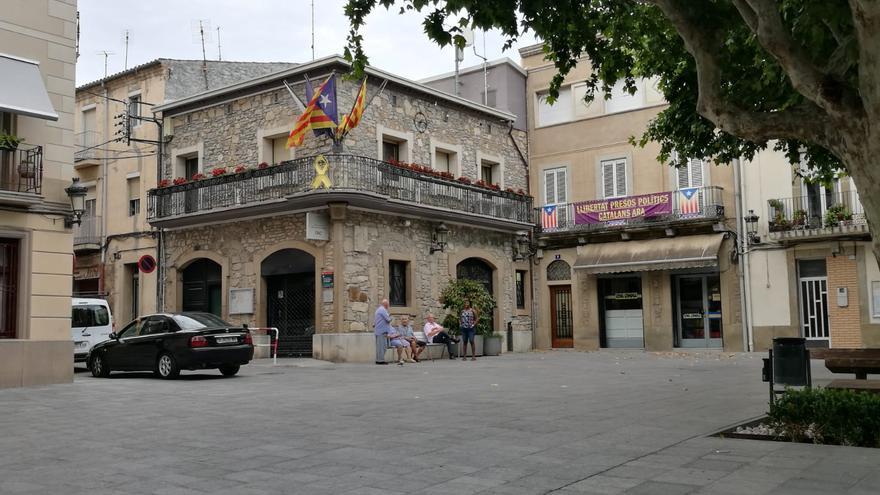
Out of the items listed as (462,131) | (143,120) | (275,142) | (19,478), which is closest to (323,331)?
(275,142)

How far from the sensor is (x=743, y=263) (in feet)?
82.9

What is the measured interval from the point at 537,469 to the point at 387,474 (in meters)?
1.17

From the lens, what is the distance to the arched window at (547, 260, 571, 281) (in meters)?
29.1

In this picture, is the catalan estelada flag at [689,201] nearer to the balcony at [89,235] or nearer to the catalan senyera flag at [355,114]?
the catalan senyera flag at [355,114]

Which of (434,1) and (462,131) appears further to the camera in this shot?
(462,131)

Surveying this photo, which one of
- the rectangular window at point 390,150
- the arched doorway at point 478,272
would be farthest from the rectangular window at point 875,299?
the rectangular window at point 390,150

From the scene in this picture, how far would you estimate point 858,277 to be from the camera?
76.6ft

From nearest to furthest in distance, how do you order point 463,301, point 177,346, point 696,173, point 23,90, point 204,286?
point 23,90 < point 177,346 < point 463,301 < point 204,286 < point 696,173

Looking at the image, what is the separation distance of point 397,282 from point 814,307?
1256 centimetres

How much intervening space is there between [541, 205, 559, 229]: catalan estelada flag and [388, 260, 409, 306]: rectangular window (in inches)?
286

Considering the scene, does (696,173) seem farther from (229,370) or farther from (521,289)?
(229,370)

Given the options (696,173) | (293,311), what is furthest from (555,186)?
(293,311)

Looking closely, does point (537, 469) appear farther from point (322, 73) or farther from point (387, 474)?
point (322, 73)

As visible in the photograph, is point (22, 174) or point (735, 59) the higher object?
point (735, 59)
